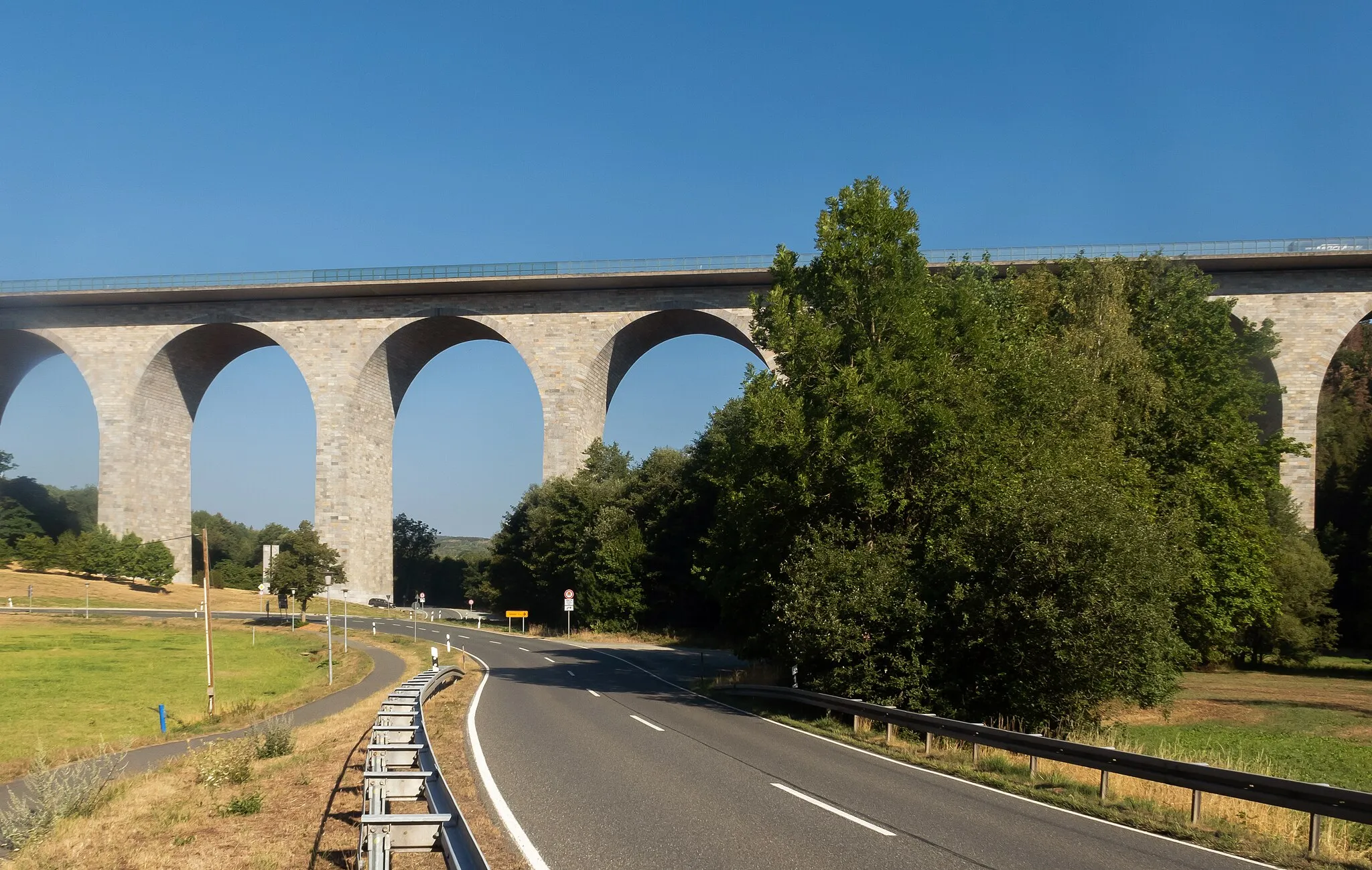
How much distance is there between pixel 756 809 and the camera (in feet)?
30.5

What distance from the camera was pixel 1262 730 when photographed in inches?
885

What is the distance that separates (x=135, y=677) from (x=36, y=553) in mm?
49686

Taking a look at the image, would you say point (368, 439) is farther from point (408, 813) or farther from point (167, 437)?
point (408, 813)

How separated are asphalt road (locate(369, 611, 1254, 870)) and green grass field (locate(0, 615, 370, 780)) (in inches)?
449

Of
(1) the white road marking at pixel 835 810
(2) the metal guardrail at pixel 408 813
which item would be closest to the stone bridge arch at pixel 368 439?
(2) the metal guardrail at pixel 408 813

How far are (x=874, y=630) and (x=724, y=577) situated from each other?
740 centimetres

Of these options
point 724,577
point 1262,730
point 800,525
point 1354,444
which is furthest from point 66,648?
point 1354,444

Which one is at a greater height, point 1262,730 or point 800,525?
point 800,525

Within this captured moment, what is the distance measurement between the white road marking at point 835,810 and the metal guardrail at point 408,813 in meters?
3.47

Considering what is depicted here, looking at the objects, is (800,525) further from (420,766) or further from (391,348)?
(391,348)

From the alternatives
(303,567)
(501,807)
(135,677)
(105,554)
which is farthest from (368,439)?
(501,807)

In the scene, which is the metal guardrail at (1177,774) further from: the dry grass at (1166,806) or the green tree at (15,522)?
the green tree at (15,522)

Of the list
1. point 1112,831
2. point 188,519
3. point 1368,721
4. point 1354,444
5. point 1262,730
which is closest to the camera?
point 1112,831

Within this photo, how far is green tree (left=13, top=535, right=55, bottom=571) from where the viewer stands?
7588cm
